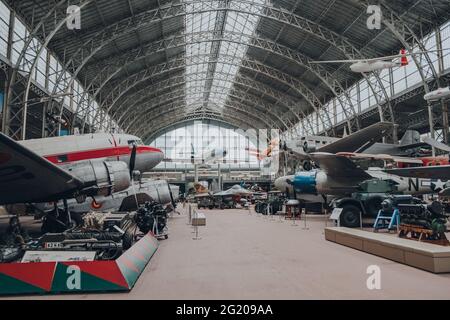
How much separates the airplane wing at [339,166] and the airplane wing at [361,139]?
1.87 meters

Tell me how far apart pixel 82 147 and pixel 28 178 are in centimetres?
390

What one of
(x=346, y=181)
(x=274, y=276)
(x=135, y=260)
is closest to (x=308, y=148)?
(x=346, y=181)

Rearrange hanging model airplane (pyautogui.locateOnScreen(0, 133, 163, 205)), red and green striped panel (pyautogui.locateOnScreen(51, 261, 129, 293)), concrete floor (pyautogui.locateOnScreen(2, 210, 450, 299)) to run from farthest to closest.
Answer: hanging model airplane (pyautogui.locateOnScreen(0, 133, 163, 205))
red and green striped panel (pyautogui.locateOnScreen(51, 261, 129, 293))
concrete floor (pyautogui.locateOnScreen(2, 210, 450, 299))

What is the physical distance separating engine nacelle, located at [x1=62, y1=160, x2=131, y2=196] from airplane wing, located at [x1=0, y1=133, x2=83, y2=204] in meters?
0.42

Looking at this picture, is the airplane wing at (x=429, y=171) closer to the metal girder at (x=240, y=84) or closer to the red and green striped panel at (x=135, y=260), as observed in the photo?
the red and green striped panel at (x=135, y=260)

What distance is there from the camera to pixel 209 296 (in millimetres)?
4812

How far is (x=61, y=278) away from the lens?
197 inches

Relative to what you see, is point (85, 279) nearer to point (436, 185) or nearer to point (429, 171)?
point (429, 171)

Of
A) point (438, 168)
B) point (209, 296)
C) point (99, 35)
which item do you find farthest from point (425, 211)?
point (99, 35)

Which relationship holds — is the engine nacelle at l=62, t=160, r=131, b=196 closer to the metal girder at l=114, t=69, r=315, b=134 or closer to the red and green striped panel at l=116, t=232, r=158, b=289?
the red and green striped panel at l=116, t=232, r=158, b=289

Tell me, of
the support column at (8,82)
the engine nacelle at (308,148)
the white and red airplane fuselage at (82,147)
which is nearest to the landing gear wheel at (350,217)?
the engine nacelle at (308,148)

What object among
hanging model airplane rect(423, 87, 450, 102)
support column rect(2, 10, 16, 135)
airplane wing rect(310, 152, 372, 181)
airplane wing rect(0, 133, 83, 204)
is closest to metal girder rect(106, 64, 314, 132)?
support column rect(2, 10, 16, 135)

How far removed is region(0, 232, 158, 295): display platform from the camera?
4.95m
